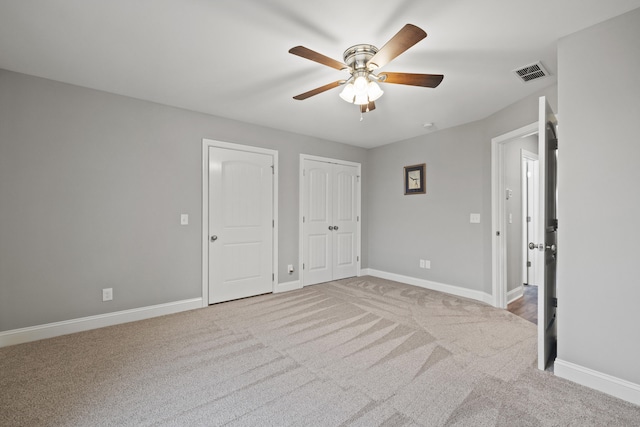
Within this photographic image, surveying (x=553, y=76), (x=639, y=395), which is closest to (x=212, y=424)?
(x=639, y=395)

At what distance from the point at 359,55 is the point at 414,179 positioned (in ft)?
9.35

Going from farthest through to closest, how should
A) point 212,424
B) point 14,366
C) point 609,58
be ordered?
point 14,366
point 609,58
point 212,424

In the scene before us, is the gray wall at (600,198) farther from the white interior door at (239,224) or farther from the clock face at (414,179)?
the white interior door at (239,224)

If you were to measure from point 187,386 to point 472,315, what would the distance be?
9.58ft

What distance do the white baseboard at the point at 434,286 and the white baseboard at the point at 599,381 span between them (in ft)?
5.26

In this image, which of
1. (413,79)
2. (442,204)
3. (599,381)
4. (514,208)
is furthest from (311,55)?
(514,208)

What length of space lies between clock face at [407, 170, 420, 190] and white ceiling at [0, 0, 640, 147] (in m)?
1.42

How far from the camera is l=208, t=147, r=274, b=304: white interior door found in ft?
11.8

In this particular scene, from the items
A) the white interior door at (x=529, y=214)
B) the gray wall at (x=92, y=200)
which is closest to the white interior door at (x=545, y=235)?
the white interior door at (x=529, y=214)

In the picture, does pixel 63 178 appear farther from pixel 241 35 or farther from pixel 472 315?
pixel 472 315

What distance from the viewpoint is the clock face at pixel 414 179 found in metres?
4.50

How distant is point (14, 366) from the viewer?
83.9 inches

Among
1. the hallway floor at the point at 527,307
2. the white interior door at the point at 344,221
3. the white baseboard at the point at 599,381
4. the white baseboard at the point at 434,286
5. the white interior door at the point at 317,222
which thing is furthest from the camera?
the white interior door at the point at 344,221

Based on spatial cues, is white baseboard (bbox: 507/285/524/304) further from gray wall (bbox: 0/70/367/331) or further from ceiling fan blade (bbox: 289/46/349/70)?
A: gray wall (bbox: 0/70/367/331)
